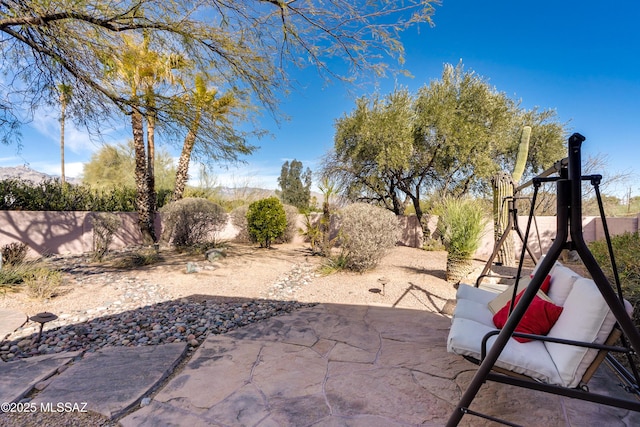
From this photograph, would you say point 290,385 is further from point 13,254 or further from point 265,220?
point 265,220

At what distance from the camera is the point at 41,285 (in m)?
3.87

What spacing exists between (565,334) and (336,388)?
1403 millimetres

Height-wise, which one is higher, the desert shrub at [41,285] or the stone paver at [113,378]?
the desert shrub at [41,285]

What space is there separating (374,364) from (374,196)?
30.4 ft

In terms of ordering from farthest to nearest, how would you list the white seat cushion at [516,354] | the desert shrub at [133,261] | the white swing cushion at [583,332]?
the desert shrub at [133,261] → the white seat cushion at [516,354] → the white swing cushion at [583,332]

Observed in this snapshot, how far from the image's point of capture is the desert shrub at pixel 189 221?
780 cm

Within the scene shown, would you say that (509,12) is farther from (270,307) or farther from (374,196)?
(270,307)

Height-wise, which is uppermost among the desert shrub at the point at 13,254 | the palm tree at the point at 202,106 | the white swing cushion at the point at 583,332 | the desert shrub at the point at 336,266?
the palm tree at the point at 202,106

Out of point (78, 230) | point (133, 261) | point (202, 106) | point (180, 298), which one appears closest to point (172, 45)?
point (202, 106)

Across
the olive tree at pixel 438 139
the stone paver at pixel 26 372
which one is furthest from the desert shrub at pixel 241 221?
the stone paver at pixel 26 372

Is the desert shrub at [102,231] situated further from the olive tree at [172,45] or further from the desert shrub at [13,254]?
the olive tree at [172,45]

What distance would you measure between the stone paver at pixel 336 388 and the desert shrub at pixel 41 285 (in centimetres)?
284

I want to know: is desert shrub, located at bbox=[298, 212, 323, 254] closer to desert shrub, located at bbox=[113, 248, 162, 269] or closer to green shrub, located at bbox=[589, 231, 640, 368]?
desert shrub, located at bbox=[113, 248, 162, 269]

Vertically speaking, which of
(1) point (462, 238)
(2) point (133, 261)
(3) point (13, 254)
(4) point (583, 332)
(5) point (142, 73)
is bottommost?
(2) point (133, 261)
